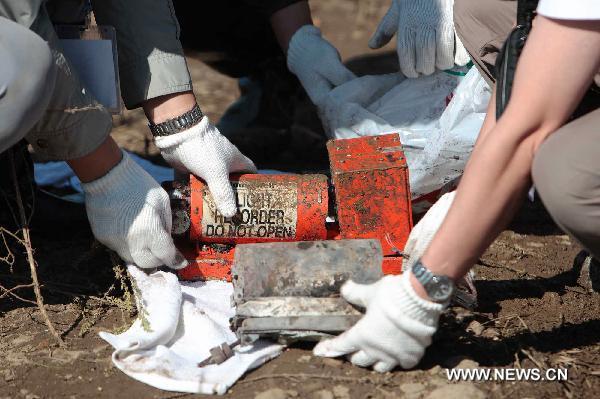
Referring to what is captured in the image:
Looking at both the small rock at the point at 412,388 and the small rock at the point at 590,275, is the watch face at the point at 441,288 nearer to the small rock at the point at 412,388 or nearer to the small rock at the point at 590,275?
the small rock at the point at 412,388

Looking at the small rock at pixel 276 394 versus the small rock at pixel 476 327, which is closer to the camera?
the small rock at pixel 276 394

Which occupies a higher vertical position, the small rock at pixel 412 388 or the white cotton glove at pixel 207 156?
the white cotton glove at pixel 207 156

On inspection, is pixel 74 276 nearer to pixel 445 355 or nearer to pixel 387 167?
pixel 387 167

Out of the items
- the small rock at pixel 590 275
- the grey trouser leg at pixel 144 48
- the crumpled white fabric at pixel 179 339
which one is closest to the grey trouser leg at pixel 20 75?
the grey trouser leg at pixel 144 48

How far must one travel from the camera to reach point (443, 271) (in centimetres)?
163

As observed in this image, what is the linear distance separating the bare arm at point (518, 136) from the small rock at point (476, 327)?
15.3 inches

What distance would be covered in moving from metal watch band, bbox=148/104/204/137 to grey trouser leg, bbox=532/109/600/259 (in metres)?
1.01

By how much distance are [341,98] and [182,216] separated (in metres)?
0.85

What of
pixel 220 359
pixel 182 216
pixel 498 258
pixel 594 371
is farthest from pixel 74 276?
pixel 594 371

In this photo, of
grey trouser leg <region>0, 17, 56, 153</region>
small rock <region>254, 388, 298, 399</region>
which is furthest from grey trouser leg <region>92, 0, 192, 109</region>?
small rock <region>254, 388, 298, 399</region>

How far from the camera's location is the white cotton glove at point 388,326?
163cm

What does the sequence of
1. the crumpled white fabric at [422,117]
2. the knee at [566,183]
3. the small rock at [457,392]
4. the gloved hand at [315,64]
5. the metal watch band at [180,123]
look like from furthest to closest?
the gloved hand at [315,64] < the crumpled white fabric at [422,117] < the metal watch band at [180,123] < the small rock at [457,392] < the knee at [566,183]

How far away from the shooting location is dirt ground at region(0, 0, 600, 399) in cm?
178

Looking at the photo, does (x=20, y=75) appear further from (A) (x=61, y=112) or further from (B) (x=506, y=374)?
(B) (x=506, y=374)
